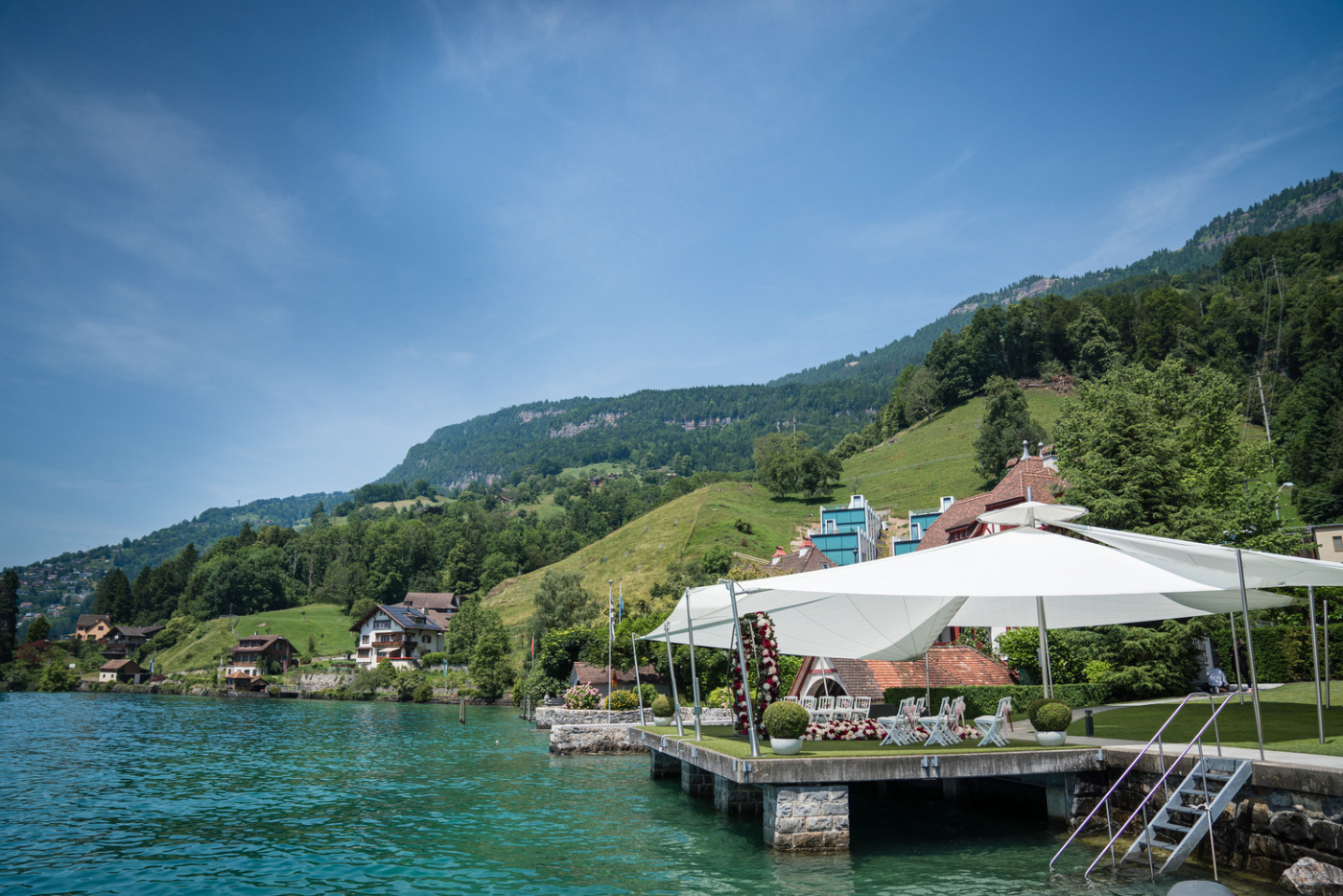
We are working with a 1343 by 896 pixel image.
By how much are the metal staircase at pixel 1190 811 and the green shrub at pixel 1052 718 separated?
2655 mm

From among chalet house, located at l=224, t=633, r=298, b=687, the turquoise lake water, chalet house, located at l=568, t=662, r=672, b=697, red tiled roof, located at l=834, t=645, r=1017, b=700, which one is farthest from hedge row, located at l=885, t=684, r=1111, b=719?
chalet house, located at l=224, t=633, r=298, b=687

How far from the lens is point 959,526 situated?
42875 millimetres

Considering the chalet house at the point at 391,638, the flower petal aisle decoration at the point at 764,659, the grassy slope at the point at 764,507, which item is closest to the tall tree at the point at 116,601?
the chalet house at the point at 391,638

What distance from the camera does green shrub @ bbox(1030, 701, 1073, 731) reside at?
47.8 feet

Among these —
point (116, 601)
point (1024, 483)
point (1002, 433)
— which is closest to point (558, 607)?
point (1024, 483)

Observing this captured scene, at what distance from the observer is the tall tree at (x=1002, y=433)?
261 ft

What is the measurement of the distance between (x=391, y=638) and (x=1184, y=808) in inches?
3915

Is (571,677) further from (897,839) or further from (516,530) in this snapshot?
(516,530)

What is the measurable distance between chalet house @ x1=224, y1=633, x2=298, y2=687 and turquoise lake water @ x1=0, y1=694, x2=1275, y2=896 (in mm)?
67269

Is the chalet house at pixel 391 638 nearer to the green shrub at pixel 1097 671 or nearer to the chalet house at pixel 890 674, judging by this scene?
the chalet house at pixel 890 674

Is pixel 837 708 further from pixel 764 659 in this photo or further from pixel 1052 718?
pixel 1052 718

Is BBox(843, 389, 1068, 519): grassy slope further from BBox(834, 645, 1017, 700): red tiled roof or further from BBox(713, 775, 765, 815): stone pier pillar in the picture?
BBox(713, 775, 765, 815): stone pier pillar

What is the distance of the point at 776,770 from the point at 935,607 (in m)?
7.21

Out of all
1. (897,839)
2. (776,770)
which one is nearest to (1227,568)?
(897,839)
